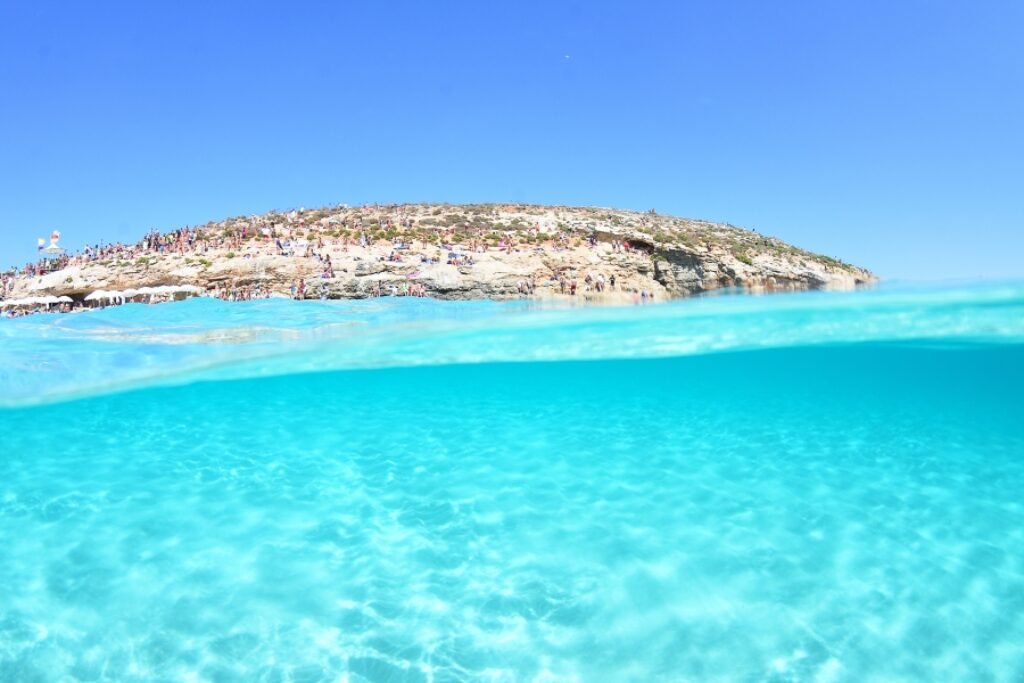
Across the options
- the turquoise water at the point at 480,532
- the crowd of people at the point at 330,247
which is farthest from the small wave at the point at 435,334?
the crowd of people at the point at 330,247

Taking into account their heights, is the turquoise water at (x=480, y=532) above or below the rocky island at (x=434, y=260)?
below

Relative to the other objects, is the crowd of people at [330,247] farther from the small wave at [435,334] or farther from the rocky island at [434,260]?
the small wave at [435,334]

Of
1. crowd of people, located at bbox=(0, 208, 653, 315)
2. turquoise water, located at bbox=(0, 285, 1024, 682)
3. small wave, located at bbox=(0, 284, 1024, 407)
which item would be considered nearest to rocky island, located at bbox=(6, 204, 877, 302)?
crowd of people, located at bbox=(0, 208, 653, 315)

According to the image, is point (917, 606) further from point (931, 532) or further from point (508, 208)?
point (508, 208)

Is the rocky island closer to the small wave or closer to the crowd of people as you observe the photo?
the crowd of people

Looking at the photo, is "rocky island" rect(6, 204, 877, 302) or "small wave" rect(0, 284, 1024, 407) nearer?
"small wave" rect(0, 284, 1024, 407)

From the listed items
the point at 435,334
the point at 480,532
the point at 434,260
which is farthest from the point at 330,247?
the point at 480,532
